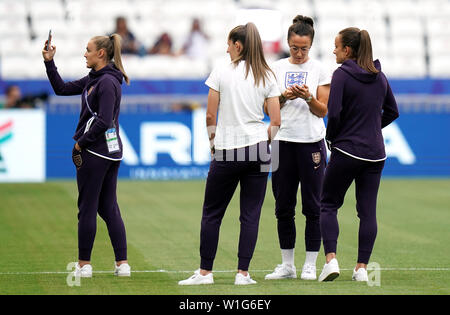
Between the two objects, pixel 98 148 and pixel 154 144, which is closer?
pixel 98 148

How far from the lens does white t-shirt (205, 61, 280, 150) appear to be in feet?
26.2

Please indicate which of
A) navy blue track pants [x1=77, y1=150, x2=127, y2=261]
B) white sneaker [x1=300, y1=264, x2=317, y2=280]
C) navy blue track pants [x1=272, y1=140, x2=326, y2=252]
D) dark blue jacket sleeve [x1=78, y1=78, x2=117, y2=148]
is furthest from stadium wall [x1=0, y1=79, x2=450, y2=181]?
white sneaker [x1=300, y1=264, x2=317, y2=280]

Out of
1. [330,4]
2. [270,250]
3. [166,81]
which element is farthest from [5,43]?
[270,250]

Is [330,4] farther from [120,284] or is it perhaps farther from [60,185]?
[120,284]

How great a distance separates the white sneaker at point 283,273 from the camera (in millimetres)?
8609

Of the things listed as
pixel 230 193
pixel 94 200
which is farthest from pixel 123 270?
pixel 230 193

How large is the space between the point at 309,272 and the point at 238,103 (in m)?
1.63

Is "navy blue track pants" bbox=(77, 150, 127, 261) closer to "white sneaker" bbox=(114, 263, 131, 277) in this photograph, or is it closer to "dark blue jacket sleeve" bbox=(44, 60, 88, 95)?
"white sneaker" bbox=(114, 263, 131, 277)

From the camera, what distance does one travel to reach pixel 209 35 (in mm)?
22672

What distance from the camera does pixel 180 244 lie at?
10969 millimetres

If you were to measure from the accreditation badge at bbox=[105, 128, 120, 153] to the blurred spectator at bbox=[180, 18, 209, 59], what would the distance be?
13244mm

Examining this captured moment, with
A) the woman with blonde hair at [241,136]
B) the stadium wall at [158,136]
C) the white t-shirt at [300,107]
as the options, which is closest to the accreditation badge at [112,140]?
the woman with blonde hair at [241,136]

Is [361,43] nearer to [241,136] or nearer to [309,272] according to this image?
[241,136]

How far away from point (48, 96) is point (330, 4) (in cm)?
840
